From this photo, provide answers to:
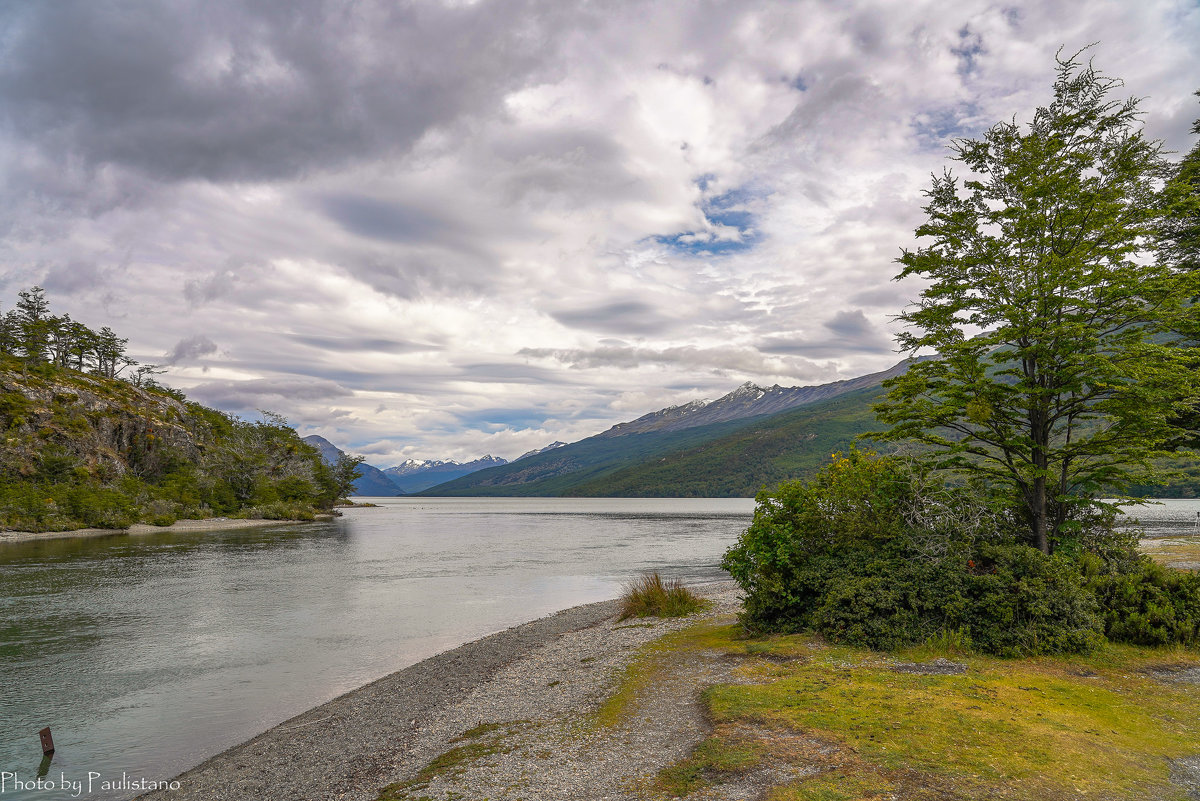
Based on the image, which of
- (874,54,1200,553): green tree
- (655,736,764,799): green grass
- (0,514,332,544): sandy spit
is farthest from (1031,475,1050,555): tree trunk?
(0,514,332,544): sandy spit

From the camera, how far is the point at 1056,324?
1577 cm

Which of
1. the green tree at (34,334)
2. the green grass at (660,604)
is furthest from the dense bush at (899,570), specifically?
the green tree at (34,334)

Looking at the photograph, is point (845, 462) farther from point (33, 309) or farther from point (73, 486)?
point (33, 309)

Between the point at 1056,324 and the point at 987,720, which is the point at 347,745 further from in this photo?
the point at 1056,324

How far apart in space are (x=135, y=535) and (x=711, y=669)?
80.3 metres

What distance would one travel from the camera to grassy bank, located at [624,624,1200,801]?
7.95 meters

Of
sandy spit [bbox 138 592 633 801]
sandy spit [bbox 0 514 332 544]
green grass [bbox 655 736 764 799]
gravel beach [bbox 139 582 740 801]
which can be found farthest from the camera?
sandy spit [bbox 0 514 332 544]

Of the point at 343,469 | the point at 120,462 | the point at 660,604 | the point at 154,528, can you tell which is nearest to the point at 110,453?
the point at 120,462

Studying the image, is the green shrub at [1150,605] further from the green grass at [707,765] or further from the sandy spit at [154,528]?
the sandy spit at [154,528]

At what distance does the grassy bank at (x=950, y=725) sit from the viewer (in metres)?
7.95

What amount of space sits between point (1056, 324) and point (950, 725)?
37.3ft

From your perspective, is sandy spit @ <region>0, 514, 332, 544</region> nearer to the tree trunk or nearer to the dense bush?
the dense bush

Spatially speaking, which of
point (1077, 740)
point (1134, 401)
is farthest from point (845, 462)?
point (1077, 740)

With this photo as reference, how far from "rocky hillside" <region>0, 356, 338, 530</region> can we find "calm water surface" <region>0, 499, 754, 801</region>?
16.7m
